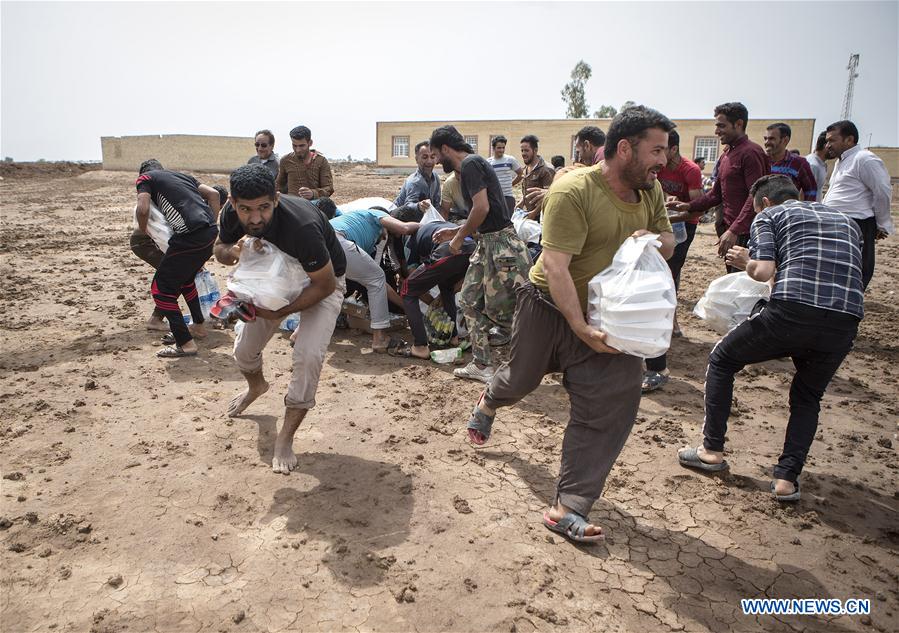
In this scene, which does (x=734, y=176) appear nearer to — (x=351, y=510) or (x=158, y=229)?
(x=351, y=510)

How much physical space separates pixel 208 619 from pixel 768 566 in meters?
2.48

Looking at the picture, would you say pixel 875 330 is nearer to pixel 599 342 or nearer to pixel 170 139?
pixel 599 342

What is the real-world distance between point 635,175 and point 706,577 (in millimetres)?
1833

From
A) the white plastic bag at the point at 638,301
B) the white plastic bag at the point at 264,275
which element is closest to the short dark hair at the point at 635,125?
the white plastic bag at the point at 638,301

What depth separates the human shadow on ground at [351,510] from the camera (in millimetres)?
2725

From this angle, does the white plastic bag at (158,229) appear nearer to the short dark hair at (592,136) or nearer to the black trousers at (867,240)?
the short dark hair at (592,136)

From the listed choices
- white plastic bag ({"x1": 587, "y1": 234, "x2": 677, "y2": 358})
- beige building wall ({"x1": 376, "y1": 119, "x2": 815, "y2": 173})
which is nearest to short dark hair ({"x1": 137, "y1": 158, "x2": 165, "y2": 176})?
white plastic bag ({"x1": 587, "y1": 234, "x2": 677, "y2": 358})

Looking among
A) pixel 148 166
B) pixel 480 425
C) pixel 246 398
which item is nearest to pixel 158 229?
pixel 148 166

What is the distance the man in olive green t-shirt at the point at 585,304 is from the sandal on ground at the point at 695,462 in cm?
103

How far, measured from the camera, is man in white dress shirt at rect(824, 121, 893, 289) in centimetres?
517

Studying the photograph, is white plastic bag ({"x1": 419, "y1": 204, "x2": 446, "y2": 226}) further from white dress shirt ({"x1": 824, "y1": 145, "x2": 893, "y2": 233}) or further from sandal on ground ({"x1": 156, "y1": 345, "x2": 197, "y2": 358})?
white dress shirt ({"x1": 824, "y1": 145, "x2": 893, "y2": 233})

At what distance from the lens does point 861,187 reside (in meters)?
5.27

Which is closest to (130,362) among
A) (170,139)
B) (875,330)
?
(875,330)

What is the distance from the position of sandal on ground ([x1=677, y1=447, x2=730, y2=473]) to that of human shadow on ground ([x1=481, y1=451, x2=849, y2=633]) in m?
0.66
